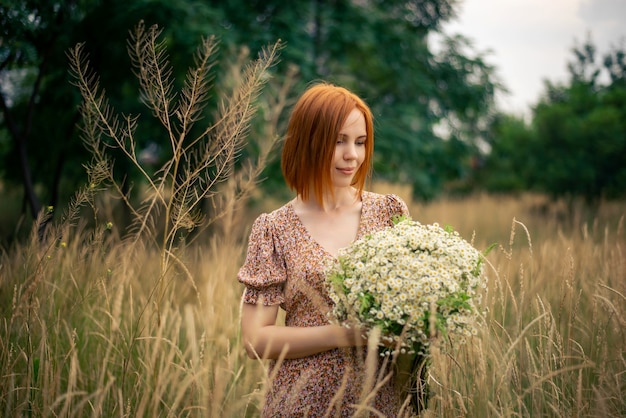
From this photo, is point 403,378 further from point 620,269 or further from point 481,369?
point 620,269

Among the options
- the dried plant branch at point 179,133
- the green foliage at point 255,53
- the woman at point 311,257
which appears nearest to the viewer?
the woman at point 311,257

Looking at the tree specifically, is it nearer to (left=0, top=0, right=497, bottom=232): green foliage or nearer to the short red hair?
(left=0, top=0, right=497, bottom=232): green foliage

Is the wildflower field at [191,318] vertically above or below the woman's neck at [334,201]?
below

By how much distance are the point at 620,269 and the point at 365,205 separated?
6.07ft

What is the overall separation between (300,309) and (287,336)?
138 millimetres

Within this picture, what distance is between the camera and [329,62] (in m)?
7.90

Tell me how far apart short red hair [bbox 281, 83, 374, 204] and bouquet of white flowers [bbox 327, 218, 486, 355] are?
32 centimetres

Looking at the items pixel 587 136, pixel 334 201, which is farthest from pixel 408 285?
pixel 587 136

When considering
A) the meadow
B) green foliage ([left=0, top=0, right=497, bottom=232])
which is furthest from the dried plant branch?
green foliage ([left=0, top=0, right=497, bottom=232])

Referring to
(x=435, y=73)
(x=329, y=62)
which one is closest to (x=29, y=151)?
(x=329, y=62)

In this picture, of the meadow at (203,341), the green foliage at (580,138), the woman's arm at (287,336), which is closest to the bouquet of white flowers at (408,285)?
the woman's arm at (287,336)

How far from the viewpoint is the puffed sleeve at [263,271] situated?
1696 mm

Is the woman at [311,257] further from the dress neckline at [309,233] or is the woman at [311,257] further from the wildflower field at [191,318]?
the wildflower field at [191,318]

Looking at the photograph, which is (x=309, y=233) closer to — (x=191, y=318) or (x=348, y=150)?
(x=348, y=150)
